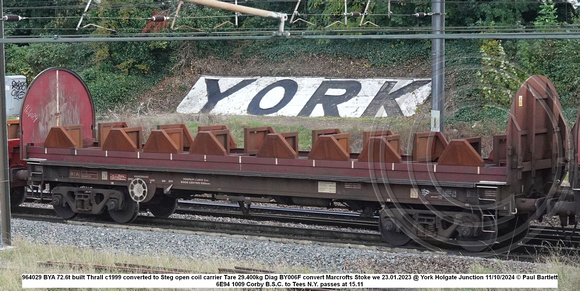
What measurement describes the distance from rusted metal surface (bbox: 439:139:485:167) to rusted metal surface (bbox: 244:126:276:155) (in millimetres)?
3727

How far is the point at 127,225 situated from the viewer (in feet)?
44.5

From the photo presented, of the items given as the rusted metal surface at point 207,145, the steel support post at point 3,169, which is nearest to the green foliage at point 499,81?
the rusted metal surface at point 207,145

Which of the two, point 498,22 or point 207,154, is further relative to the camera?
point 498,22

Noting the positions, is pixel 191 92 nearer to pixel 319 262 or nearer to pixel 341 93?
pixel 341 93

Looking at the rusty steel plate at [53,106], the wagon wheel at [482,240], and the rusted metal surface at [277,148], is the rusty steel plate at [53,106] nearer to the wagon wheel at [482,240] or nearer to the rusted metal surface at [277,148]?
the rusted metal surface at [277,148]

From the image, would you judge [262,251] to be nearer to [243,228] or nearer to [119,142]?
[243,228]

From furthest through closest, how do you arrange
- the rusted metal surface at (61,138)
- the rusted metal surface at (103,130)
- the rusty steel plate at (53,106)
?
the rusty steel plate at (53,106) < the rusted metal surface at (103,130) < the rusted metal surface at (61,138)

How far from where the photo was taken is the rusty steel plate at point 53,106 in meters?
14.4

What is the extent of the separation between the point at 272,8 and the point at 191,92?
22.3ft

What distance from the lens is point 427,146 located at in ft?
38.9

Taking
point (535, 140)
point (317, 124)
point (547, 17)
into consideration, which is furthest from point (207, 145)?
point (547, 17)

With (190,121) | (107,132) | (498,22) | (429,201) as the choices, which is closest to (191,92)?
(190,121)

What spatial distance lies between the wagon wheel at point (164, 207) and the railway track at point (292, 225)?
0.64ft

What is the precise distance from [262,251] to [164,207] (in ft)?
13.8
